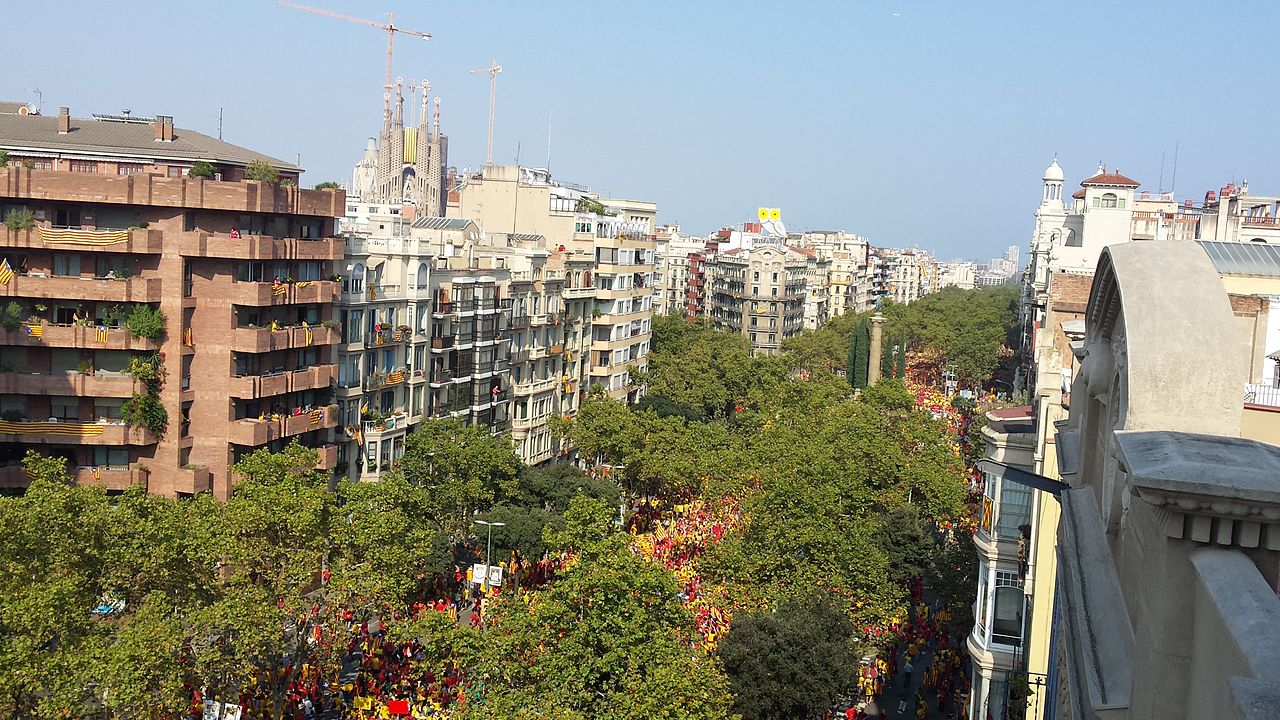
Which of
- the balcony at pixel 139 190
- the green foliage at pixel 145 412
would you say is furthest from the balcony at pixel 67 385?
the balcony at pixel 139 190

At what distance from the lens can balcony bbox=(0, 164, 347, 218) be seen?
1564 inches

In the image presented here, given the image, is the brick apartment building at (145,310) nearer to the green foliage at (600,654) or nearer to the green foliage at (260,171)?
the green foliage at (260,171)

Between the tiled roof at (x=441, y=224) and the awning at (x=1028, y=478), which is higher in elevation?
the tiled roof at (x=441, y=224)

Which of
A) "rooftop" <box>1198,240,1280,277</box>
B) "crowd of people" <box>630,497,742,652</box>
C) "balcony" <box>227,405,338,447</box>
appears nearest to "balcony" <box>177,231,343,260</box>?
"balcony" <box>227,405,338,447</box>

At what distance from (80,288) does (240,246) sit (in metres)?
5.23

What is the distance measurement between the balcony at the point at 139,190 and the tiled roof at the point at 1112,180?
227 ft

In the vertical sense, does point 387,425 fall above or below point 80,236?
below

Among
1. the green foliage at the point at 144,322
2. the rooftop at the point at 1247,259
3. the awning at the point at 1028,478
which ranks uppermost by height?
the rooftop at the point at 1247,259

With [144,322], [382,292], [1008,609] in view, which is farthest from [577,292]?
[1008,609]

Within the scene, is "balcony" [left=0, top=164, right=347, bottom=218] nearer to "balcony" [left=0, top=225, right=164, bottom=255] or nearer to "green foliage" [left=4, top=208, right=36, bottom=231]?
"green foliage" [left=4, top=208, right=36, bottom=231]

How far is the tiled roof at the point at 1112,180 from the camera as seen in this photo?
9088cm

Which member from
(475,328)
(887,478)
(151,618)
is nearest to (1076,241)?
(887,478)

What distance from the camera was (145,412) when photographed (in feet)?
132

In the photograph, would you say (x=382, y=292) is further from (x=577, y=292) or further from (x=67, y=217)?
(x=577, y=292)
